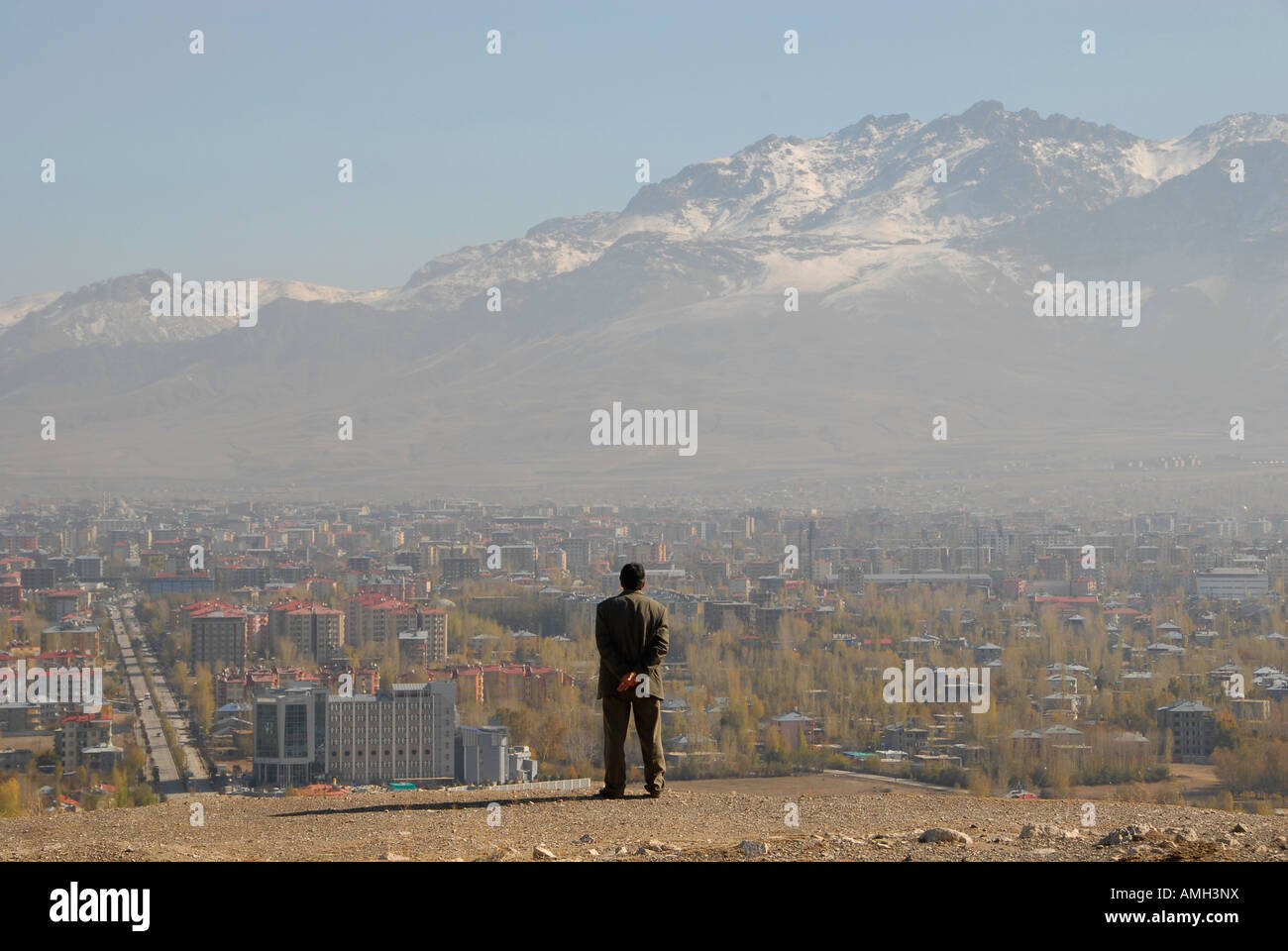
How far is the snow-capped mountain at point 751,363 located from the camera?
424 feet

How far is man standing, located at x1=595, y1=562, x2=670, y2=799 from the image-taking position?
25.0 feet

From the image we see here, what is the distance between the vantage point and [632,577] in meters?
7.64

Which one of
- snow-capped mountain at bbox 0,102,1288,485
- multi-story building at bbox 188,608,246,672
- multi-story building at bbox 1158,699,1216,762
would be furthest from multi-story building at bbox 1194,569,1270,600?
snow-capped mountain at bbox 0,102,1288,485

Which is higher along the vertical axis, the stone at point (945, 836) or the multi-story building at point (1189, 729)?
the stone at point (945, 836)

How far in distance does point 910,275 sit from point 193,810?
168352 millimetres

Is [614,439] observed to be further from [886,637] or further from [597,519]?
[886,637]

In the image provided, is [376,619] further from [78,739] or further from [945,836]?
[945,836]

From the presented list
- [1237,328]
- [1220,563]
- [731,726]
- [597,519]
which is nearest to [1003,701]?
[731,726]

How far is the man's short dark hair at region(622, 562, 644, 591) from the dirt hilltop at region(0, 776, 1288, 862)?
3.21 feet

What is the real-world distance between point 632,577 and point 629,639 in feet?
0.93

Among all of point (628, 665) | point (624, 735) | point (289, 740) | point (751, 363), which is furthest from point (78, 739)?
point (751, 363)

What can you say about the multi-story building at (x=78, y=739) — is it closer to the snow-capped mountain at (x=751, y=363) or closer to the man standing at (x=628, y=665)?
the man standing at (x=628, y=665)

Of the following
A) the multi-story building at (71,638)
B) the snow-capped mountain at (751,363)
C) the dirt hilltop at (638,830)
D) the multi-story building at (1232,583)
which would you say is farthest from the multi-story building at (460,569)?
the dirt hilltop at (638,830)
